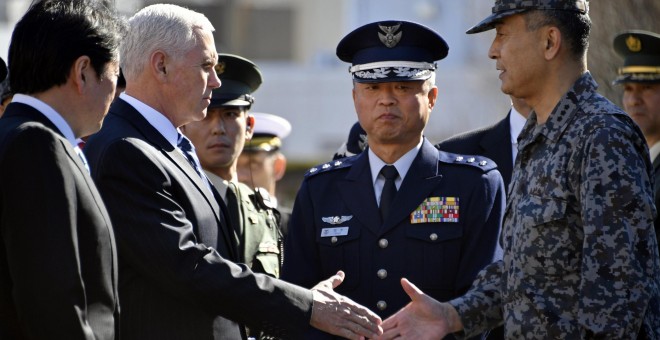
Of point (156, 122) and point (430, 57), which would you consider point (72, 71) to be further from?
point (430, 57)

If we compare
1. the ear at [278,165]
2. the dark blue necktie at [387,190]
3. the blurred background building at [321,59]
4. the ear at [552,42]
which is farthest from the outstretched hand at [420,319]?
the blurred background building at [321,59]

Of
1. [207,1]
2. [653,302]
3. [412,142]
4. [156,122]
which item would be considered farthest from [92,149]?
[207,1]

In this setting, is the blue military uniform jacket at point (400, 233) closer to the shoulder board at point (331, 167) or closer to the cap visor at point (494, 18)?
the shoulder board at point (331, 167)

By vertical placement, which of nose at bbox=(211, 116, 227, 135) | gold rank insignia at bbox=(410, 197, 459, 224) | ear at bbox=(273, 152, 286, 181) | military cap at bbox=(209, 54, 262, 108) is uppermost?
military cap at bbox=(209, 54, 262, 108)

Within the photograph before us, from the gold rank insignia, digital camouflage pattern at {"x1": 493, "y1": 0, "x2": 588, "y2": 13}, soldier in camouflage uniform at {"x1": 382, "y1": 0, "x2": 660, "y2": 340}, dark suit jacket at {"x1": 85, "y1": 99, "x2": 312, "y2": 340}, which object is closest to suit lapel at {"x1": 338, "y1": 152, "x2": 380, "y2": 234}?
the gold rank insignia

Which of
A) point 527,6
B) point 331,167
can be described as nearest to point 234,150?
point 331,167

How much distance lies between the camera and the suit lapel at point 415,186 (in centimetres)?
473

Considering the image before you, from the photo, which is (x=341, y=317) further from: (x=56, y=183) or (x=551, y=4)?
(x=56, y=183)

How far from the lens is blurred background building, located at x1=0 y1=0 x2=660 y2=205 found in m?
21.2

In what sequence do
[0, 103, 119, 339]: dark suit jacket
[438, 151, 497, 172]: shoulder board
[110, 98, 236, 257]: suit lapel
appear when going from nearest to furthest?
[0, 103, 119, 339]: dark suit jacket → [110, 98, 236, 257]: suit lapel → [438, 151, 497, 172]: shoulder board

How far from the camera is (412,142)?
16.1 ft

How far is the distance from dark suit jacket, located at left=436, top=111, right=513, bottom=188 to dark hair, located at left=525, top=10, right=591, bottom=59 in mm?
1582

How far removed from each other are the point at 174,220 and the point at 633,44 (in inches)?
160

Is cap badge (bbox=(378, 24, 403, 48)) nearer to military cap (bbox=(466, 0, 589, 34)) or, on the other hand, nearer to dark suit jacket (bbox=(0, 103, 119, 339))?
military cap (bbox=(466, 0, 589, 34))
